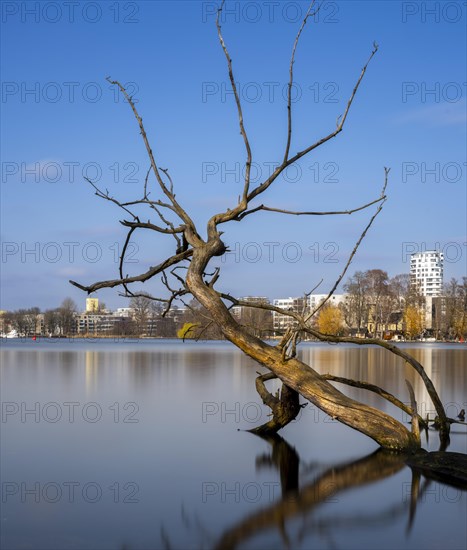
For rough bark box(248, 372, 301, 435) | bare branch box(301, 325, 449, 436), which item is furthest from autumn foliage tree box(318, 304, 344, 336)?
bare branch box(301, 325, 449, 436)

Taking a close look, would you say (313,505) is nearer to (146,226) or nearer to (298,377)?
(298,377)

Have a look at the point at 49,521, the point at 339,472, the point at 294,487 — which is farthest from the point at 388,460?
the point at 49,521

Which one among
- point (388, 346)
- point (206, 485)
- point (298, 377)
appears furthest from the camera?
point (388, 346)

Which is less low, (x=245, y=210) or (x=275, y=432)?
(x=245, y=210)

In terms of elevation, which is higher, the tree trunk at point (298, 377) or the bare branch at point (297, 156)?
the bare branch at point (297, 156)

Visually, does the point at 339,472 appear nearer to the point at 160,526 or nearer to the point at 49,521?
the point at 160,526

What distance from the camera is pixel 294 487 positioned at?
8094mm

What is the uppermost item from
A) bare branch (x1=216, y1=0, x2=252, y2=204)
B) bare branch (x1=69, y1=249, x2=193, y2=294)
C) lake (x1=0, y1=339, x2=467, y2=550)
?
bare branch (x1=216, y1=0, x2=252, y2=204)

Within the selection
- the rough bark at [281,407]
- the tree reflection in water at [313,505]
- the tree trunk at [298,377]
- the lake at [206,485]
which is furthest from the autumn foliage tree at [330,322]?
the tree reflection in water at [313,505]

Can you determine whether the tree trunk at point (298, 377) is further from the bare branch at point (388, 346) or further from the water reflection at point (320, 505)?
the bare branch at point (388, 346)

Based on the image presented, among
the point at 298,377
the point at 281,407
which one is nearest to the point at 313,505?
the point at 298,377

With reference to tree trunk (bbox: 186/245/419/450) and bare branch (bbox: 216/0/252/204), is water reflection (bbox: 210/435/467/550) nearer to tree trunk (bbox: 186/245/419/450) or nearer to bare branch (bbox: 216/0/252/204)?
tree trunk (bbox: 186/245/419/450)

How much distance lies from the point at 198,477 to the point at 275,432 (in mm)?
3575

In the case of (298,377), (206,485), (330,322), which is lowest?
(330,322)
